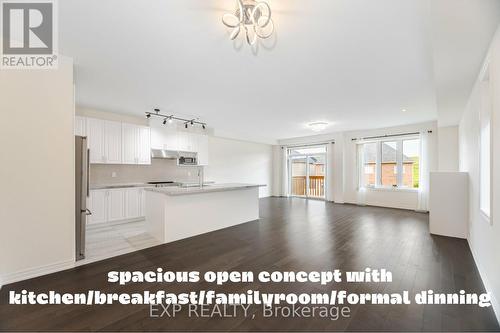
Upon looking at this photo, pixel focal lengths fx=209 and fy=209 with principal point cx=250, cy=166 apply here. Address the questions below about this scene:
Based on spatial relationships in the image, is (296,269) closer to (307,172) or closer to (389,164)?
(389,164)

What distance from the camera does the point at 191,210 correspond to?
395 centimetres

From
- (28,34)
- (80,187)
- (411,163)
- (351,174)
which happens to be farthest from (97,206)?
(411,163)

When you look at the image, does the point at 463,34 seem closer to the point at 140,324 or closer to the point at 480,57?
the point at 480,57

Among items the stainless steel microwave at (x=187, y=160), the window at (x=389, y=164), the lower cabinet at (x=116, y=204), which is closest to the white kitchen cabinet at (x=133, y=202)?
the lower cabinet at (x=116, y=204)

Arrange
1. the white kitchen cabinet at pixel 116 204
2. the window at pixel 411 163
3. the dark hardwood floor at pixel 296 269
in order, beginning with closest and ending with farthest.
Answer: the dark hardwood floor at pixel 296 269
the white kitchen cabinet at pixel 116 204
the window at pixel 411 163

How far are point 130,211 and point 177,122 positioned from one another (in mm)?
2698

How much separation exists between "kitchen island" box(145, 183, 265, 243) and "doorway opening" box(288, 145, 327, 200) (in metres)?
5.23

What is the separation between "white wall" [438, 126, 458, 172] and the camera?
5.60 m

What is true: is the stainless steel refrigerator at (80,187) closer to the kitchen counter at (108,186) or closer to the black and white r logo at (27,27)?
the black and white r logo at (27,27)

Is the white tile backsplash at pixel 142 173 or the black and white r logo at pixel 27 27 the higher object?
the black and white r logo at pixel 27 27

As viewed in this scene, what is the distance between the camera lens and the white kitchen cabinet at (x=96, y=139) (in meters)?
4.72

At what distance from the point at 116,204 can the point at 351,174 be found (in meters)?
7.45

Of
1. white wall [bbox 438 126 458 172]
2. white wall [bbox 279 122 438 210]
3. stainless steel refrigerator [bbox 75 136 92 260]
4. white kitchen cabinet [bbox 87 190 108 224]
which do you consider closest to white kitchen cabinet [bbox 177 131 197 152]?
white kitchen cabinet [bbox 87 190 108 224]

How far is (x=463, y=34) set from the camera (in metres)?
1.91
